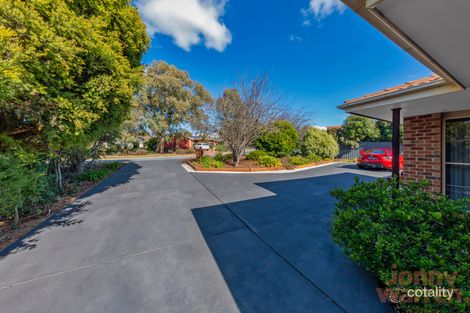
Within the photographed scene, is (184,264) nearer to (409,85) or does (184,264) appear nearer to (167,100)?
(409,85)

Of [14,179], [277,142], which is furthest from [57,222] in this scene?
[277,142]

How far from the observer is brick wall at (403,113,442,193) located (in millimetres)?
3303

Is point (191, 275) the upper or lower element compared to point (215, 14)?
lower

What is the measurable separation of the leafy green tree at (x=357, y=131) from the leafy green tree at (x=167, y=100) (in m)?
15.0

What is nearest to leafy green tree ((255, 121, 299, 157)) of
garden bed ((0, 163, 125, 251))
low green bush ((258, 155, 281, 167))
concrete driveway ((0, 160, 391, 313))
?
low green bush ((258, 155, 281, 167))

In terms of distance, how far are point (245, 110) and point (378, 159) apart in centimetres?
788

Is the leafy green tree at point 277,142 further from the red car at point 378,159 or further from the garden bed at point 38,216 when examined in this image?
the garden bed at point 38,216

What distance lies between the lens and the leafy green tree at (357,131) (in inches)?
640

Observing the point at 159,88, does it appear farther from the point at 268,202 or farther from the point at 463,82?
the point at 463,82

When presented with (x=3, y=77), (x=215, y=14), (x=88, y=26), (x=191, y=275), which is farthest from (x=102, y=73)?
(x=215, y=14)

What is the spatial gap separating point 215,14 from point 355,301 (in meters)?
11.1

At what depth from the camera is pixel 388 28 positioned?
4.15ft

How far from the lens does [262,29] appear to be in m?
9.34

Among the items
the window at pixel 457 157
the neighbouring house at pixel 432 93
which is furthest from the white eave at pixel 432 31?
the window at pixel 457 157
